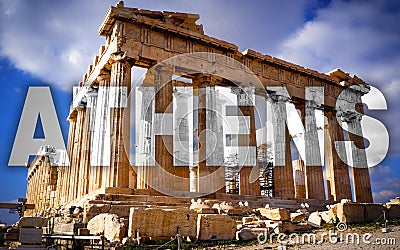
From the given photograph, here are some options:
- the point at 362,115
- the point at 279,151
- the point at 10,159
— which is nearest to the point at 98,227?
the point at 10,159

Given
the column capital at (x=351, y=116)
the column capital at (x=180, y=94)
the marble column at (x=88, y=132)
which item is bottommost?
the marble column at (x=88, y=132)

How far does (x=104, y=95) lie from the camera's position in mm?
21922

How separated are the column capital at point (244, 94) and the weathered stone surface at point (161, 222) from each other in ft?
44.7

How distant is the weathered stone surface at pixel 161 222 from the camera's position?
11.2 metres

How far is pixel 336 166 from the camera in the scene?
29453 millimetres

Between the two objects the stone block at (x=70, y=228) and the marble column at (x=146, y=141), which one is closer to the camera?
the stone block at (x=70, y=228)

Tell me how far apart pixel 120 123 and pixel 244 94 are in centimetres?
901

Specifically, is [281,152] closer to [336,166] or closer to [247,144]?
[247,144]

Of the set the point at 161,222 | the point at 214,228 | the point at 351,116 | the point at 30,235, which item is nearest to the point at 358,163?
the point at 351,116

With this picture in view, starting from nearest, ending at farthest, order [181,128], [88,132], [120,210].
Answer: [120,210], [88,132], [181,128]

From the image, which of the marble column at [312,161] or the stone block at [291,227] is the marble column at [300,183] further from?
the stone block at [291,227]

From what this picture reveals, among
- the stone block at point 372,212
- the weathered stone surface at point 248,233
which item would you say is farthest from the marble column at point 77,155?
the stone block at point 372,212

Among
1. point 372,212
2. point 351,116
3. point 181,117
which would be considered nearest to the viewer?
point 372,212

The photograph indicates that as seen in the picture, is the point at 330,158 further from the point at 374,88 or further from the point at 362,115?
the point at 374,88
